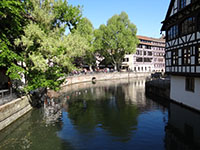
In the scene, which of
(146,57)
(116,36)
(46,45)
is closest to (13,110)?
(46,45)

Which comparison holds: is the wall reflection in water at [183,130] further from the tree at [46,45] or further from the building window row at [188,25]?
the tree at [46,45]

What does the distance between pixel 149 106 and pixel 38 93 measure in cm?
1396

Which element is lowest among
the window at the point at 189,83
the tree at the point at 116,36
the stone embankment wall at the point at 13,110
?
the stone embankment wall at the point at 13,110

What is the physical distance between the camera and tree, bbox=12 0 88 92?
55.1ft

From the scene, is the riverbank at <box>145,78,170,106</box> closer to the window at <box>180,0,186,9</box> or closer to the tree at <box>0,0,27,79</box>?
the window at <box>180,0,186,9</box>

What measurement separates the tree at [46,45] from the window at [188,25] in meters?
11.8

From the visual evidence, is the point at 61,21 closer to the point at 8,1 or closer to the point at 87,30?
the point at 8,1

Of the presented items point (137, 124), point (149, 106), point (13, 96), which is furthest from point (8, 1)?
point (149, 106)

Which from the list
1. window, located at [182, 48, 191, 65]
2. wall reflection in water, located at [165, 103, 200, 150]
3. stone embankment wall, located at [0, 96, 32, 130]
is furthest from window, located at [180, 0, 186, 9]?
stone embankment wall, located at [0, 96, 32, 130]

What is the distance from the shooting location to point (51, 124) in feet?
49.4

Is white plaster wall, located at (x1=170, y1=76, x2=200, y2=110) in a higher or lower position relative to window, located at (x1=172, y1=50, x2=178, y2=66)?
lower

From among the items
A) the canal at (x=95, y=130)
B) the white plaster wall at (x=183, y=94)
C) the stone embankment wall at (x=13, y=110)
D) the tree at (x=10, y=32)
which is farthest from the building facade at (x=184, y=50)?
the stone embankment wall at (x=13, y=110)

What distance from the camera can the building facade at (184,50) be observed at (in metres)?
16.4

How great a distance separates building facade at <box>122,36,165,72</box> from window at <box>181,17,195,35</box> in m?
55.1
